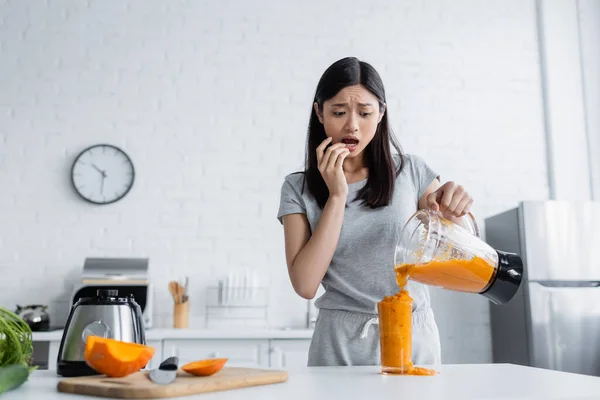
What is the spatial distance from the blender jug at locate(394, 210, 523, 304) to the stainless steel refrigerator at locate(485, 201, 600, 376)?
2.24 meters

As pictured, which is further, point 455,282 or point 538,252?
point 538,252

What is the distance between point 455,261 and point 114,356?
633mm

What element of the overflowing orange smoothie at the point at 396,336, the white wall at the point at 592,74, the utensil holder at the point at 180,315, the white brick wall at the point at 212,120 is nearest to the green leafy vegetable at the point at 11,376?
the overflowing orange smoothie at the point at 396,336

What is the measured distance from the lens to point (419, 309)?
145 cm

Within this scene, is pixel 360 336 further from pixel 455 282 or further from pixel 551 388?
pixel 551 388

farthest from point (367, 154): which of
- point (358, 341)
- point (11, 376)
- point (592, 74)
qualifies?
point (592, 74)

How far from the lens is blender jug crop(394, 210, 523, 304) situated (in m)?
1.14

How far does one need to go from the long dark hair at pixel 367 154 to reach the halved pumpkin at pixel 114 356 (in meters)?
0.73

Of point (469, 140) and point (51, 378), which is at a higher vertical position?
point (469, 140)

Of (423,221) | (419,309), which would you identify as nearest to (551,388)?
(423,221)

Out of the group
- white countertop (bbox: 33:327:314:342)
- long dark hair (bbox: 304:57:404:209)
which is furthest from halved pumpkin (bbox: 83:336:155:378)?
white countertop (bbox: 33:327:314:342)

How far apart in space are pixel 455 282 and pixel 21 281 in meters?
2.89

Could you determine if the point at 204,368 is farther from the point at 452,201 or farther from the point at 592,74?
the point at 592,74

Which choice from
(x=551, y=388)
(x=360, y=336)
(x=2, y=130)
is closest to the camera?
(x=551, y=388)
